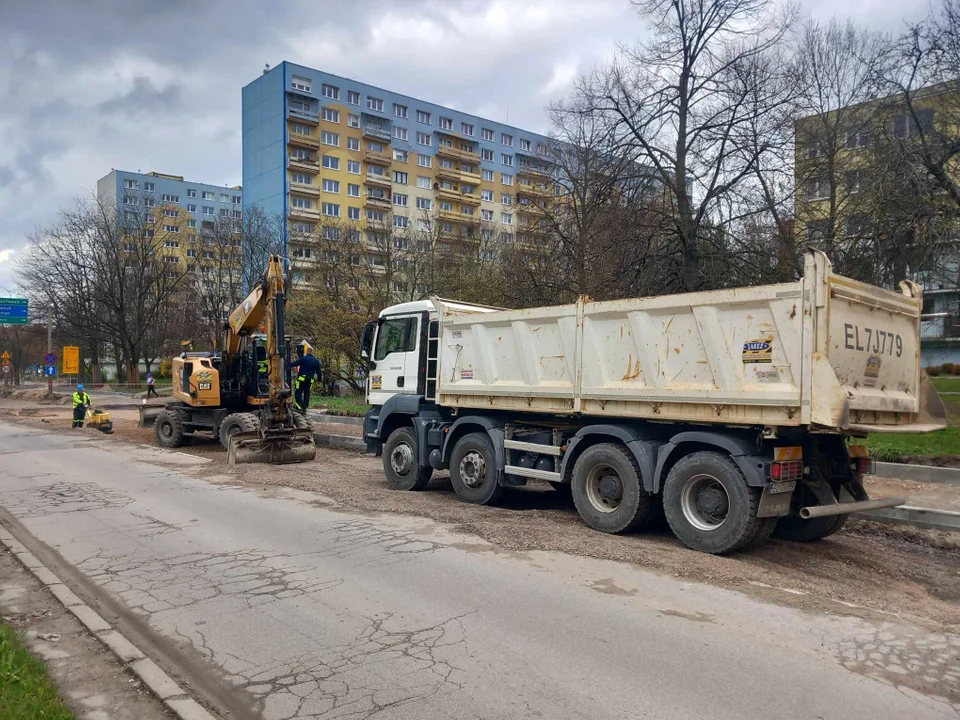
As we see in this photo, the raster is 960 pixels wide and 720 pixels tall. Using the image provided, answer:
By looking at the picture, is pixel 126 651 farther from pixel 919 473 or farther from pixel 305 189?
pixel 305 189

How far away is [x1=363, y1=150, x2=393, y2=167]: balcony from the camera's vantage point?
66312 mm

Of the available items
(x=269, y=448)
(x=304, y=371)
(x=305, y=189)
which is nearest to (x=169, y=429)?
(x=304, y=371)

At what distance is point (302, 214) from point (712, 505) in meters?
57.7

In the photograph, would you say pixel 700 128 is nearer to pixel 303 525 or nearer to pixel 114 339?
pixel 303 525

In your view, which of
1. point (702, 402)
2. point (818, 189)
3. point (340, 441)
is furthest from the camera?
point (818, 189)

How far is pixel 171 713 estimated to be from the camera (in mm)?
3826

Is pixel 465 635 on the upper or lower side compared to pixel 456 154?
lower

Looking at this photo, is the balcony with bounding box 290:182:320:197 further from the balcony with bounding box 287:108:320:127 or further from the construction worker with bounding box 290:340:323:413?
the construction worker with bounding box 290:340:323:413

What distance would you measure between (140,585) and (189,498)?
432cm

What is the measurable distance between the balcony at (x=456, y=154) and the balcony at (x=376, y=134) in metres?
6.32

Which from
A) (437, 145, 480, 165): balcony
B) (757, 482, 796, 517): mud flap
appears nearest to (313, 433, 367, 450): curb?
(757, 482, 796, 517): mud flap

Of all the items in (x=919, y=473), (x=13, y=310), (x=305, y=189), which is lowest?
(x=919, y=473)

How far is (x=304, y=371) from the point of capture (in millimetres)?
18109

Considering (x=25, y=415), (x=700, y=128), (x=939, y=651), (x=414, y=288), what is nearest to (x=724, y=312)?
(x=939, y=651)
